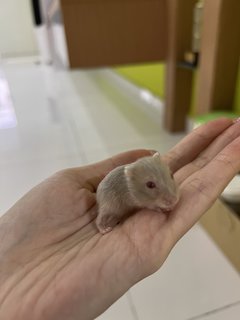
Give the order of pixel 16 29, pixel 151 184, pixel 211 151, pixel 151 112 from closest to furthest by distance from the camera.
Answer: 1. pixel 151 184
2. pixel 211 151
3. pixel 151 112
4. pixel 16 29

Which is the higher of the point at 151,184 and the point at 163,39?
the point at 163,39

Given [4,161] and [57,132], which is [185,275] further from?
[57,132]

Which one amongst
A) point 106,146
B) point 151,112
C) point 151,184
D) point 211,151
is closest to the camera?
A: point 151,184

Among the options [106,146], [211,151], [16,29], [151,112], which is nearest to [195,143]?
[211,151]

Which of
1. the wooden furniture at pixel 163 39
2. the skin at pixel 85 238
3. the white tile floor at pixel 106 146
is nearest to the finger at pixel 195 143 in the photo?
the skin at pixel 85 238

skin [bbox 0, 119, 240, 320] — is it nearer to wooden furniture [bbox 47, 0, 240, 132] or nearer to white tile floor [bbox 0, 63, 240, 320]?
white tile floor [bbox 0, 63, 240, 320]

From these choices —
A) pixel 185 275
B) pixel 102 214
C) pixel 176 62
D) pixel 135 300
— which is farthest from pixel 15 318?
pixel 176 62

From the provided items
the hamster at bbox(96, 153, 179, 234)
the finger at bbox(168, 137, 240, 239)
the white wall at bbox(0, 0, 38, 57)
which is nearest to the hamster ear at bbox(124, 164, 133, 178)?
the hamster at bbox(96, 153, 179, 234)

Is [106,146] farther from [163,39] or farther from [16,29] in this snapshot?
[16,29]
